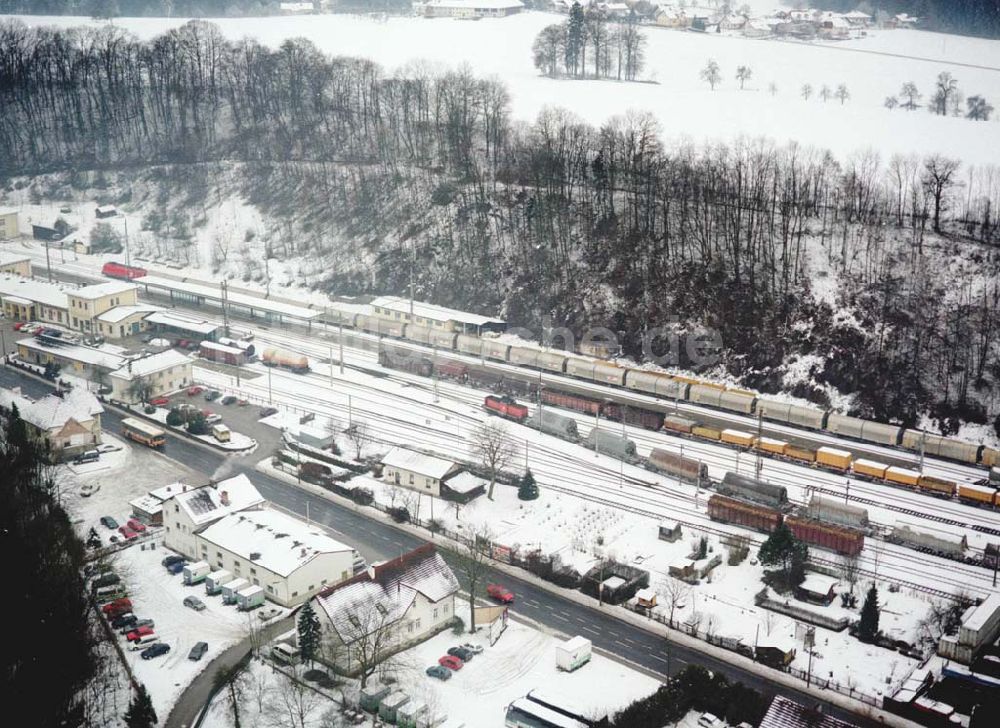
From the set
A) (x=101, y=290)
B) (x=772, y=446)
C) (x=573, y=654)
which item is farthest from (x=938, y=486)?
(x=101, y=290)

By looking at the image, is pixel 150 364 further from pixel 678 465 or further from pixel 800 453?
pixel 800 453

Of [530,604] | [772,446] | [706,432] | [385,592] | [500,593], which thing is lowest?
[530,604]

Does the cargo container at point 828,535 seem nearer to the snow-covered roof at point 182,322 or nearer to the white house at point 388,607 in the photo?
the white house at point 388,607

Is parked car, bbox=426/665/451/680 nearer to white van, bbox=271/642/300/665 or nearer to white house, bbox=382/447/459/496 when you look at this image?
white van, bbox=271/642/300/665

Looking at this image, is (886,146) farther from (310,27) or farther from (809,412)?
(310,27)

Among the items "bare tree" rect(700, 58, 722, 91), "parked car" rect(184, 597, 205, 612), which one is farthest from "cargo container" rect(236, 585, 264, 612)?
"bare tree" rect(700, 58, 722, 91)

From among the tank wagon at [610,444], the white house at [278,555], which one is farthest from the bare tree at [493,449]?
the white house at [278,555]

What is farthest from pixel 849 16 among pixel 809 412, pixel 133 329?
pixel 133 329
